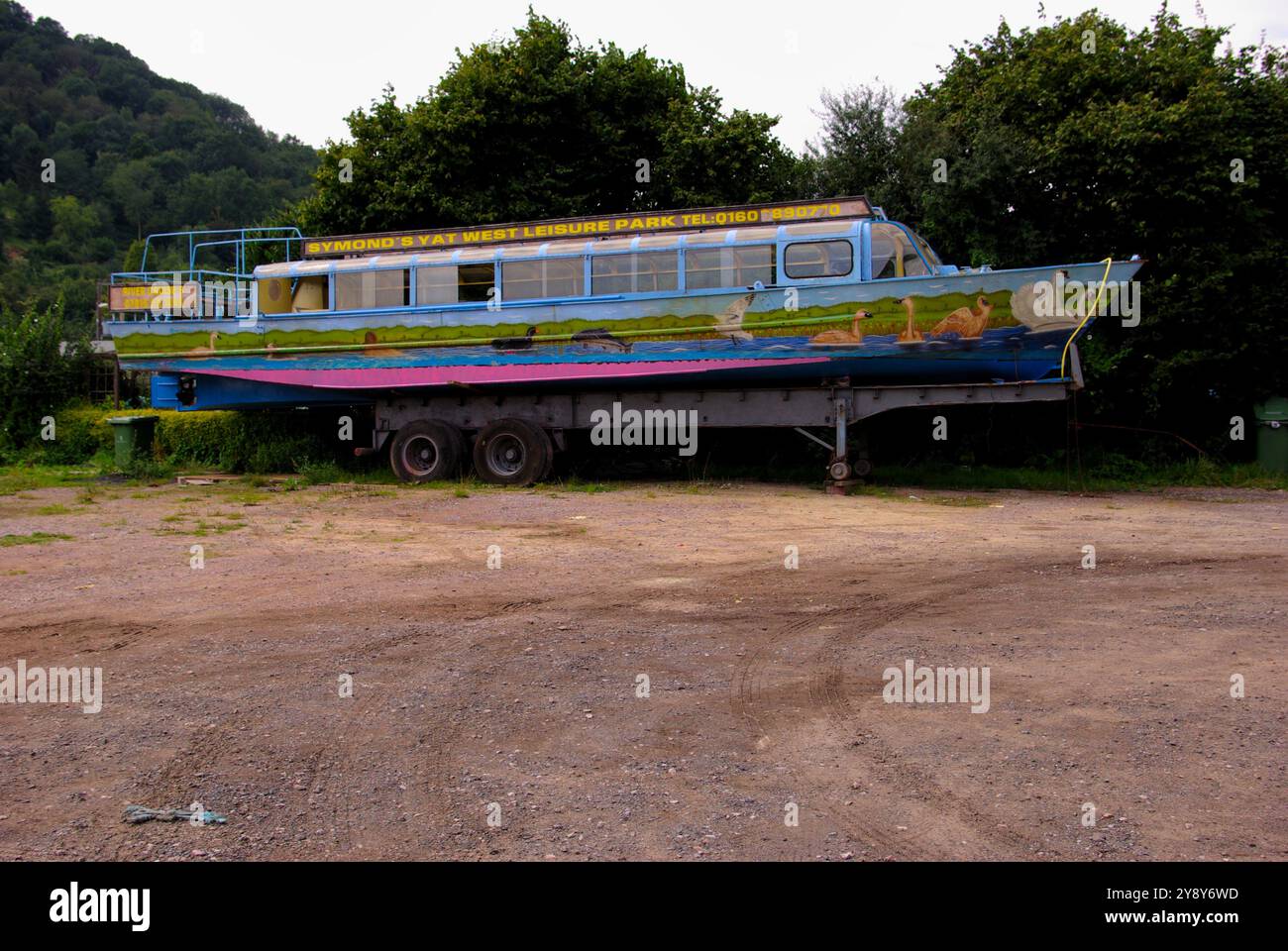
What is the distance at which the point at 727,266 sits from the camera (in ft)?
54.3

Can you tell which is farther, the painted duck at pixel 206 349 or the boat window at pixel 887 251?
the painted duck at pixel 206 349

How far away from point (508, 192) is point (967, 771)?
2027 centimetres

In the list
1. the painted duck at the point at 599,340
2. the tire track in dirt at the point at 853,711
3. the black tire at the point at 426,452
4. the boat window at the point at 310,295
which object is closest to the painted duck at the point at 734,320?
the painted duck at the point at 599,340

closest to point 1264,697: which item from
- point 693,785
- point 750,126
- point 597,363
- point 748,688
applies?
point 748,688

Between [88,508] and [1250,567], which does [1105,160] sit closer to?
[1250,567]

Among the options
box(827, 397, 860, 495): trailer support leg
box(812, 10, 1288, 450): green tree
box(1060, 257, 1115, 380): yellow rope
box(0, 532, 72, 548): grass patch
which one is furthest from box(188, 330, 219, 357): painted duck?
box(1060, 257, 1115, 380): yellow rope

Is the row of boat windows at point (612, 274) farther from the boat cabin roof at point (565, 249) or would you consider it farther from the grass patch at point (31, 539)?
the grass patch at point (31, 539)

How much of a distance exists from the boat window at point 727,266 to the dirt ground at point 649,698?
5941 millimetres

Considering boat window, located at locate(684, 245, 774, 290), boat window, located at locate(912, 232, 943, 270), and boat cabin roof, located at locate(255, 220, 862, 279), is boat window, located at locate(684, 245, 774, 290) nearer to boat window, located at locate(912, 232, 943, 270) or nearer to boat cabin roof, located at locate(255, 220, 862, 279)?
boat cabin roof, located at locate(255, 220, 862, 279)

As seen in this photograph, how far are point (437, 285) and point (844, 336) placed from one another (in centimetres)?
684

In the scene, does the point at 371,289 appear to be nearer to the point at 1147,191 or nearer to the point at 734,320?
the point at 734,320

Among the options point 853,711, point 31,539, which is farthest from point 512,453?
point 853,711

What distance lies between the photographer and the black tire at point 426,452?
1828 cm

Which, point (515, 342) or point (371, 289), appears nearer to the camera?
point (515, 342)
